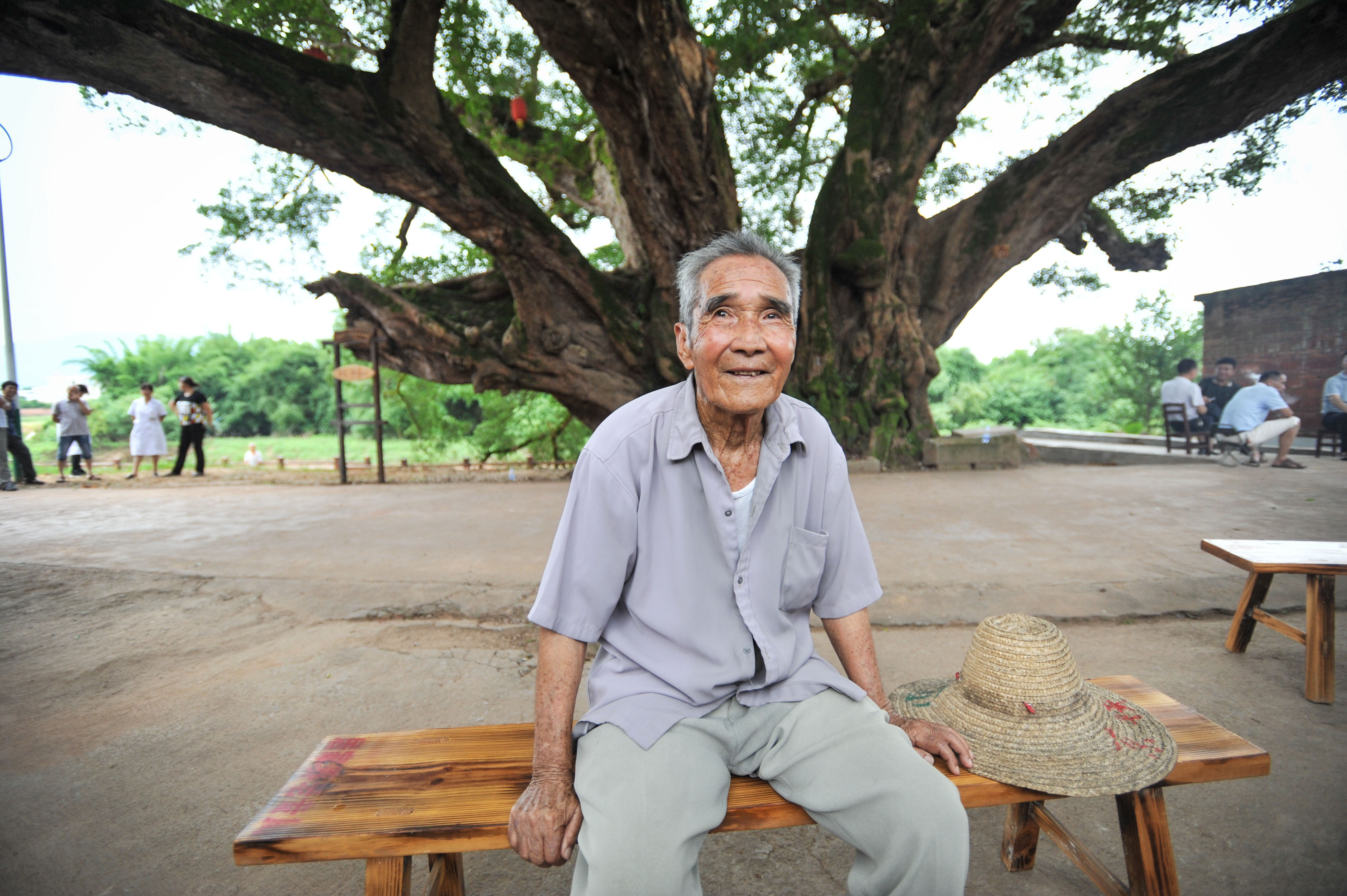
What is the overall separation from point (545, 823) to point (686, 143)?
7058mm

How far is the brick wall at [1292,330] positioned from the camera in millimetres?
7418

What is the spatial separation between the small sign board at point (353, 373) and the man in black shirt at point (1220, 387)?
12.4m

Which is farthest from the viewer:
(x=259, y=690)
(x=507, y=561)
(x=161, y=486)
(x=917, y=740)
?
(x=161, y=486)

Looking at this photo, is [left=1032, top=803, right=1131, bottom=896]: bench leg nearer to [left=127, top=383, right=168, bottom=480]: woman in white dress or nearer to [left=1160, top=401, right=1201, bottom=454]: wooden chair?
[left=1160, top=401, right=1201, bottom=454]: wooden chair

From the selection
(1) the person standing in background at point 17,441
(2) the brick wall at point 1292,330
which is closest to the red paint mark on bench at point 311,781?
(1) the person standing in background at point 17,441

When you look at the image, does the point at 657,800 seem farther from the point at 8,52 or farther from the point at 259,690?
the point at 8,52

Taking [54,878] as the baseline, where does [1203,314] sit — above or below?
above

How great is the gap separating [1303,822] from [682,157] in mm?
7016

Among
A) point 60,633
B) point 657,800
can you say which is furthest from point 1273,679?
point 60,633

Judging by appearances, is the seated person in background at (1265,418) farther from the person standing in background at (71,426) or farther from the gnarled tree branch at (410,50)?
the person standing in background at (71,426)

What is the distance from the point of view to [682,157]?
285 inches

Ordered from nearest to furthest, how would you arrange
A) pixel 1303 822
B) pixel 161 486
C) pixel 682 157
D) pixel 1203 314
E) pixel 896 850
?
pixel 896 850 < pixel 1303 822 < pixel 682 157 < pixel 161 486 < pixel 1203 314

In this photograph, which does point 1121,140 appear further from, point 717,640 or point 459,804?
point 459,804

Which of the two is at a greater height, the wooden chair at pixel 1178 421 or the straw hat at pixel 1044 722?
the wooden chair at pixel 1178 421
